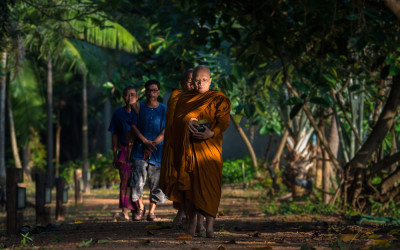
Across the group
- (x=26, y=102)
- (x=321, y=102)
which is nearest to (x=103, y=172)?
(x=26, y=102)

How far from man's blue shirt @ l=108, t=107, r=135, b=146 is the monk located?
2.45 metres

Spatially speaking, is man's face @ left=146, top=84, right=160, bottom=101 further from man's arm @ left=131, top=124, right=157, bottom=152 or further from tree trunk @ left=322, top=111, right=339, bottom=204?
tree trunk @ left=322, top=111, right=339, bottom=204

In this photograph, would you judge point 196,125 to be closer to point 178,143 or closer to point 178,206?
point 178,143

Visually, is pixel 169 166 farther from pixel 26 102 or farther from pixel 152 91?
pixel 26 102

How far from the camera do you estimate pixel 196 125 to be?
228 inches

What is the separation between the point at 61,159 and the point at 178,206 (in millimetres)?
25240

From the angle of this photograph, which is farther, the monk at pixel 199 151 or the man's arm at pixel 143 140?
the man's arm at pixel 143 140

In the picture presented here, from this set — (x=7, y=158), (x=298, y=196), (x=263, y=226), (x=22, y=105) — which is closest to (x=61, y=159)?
(x=7, y=158)

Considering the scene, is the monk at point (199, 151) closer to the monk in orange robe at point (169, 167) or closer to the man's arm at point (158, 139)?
the monk in orange robe at point (169, 167)

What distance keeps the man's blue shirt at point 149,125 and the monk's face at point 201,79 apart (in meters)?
2.09

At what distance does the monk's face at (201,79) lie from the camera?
19.5ft

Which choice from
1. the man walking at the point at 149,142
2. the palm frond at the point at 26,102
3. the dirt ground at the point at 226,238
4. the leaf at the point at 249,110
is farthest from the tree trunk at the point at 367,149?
the palm frond at the point at 26,102

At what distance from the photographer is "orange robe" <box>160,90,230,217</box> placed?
5773mm

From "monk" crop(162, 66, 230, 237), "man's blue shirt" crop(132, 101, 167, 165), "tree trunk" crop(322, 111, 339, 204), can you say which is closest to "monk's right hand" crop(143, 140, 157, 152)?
"man's blue shirt" crop(132, 101, 167, 165)
